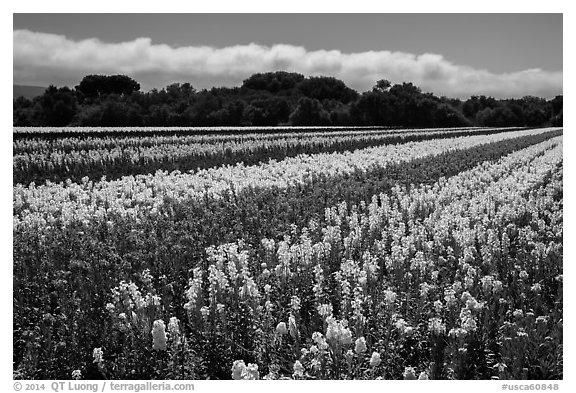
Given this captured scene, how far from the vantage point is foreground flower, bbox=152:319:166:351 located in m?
5.18

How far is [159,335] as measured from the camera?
17.0ft

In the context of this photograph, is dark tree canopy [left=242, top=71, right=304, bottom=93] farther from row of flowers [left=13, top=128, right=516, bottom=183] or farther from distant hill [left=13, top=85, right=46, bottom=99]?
distant hill [left=13, top=85, right=46, bottom=99]

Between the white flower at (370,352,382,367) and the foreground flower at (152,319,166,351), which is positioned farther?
the foreground flower at (152,319,166,351)

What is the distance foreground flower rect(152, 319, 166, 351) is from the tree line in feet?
18.0

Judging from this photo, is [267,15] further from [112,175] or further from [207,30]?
[112,175]

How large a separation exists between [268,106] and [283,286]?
18018mm

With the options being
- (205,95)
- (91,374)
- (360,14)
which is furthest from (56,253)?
(205,95)

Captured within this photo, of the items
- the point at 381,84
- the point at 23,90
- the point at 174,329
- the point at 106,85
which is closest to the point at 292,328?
the point at 174,329

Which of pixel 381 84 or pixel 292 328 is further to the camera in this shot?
pixel 381 84


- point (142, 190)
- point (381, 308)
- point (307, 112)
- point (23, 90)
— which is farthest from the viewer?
point (307, 112)

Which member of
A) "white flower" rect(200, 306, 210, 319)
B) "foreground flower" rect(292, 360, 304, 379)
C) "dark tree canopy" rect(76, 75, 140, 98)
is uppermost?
"dark tree canopy" rect(76, 75, 140, 98)

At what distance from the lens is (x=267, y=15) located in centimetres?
803

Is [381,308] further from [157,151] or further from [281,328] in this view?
[157,151]

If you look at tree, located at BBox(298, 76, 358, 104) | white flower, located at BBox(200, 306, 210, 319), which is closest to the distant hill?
white flower, located at BBox(200, 306, 210, 319)
